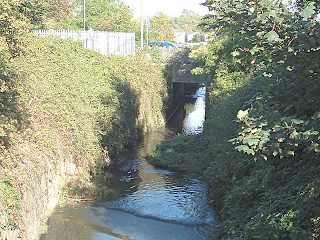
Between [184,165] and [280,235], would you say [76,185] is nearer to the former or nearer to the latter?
[184,165]

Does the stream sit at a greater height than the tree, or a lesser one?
lesser

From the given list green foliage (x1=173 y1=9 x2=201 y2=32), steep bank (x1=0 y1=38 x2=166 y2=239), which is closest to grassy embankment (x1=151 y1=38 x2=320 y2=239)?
steep bank (x1=0 y1=38 x2=166 y2=239)

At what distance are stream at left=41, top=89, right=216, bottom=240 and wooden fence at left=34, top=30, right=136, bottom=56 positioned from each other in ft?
33.3

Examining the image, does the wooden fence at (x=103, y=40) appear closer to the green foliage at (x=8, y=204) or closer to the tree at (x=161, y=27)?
the green foliage at (x=8, y=204)

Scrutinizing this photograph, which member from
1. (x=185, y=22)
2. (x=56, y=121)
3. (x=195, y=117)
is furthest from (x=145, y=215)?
(x=185, y=22)

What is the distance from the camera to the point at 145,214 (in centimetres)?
1688

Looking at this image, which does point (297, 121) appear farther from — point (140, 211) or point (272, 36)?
point (140, 211)

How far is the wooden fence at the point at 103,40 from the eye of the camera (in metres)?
28.6

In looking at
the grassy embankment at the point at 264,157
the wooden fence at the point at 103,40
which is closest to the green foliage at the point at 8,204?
the grassy embankment at the point at 264,157

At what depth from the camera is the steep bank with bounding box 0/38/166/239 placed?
12.1m

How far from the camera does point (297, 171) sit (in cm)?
1065

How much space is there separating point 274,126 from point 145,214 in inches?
461

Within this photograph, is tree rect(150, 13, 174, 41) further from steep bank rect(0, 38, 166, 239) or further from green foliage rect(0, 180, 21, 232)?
green foliage rect(0, 180, 21, 232)

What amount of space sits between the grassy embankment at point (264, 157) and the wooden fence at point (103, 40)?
30.5 feet
